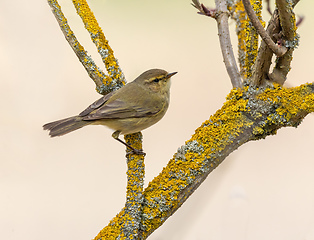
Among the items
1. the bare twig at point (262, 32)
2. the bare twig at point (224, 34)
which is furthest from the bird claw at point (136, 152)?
the bare twig at point (262, 32)

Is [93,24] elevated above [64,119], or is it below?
above

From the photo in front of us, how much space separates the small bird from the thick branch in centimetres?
49

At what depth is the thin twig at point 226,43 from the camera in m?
2.67

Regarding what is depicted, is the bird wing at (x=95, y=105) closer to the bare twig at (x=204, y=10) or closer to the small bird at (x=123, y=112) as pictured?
the small bird at (x=123, y=112)

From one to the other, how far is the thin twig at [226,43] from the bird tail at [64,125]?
3.55ft

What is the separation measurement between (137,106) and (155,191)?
0.93 m

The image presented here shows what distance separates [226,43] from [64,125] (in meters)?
1.24

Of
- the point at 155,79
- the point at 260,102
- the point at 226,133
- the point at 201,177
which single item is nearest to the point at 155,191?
the point at 201,177

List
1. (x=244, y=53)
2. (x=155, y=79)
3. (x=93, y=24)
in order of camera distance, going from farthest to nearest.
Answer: (x=155, y=79)
(x=93, y=24)
(x=244, y=53)

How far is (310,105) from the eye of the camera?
228 cm

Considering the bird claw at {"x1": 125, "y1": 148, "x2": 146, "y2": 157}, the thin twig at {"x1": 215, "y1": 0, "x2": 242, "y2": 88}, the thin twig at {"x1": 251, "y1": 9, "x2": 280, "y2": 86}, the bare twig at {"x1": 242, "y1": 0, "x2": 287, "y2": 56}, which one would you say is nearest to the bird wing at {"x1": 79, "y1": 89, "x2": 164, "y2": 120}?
the bird claw at {"x1": 125, "y1": 148, "x2": 146, "y2": 157}

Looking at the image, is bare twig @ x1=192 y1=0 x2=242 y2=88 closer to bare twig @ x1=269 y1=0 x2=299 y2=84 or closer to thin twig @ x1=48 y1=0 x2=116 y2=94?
bare twig @ x1=269 y1=0 x2=299 y2=84

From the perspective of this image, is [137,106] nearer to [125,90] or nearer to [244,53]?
[125,90]

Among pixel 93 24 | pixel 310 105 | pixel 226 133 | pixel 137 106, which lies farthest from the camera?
pixel 137 106
